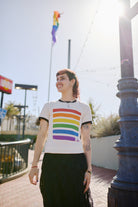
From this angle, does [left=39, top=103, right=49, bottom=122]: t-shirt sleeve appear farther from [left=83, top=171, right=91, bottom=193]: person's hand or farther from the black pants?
[left=83, top=171, right=91, bottom=193]: person's hand

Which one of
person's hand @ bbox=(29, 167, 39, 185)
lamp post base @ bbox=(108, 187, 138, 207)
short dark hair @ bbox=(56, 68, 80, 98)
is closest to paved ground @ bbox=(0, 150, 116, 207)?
lamp post base @ bbox=(108, 187, 138, 207)

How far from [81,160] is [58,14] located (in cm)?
1590

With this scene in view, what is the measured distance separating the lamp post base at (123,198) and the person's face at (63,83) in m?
1.26

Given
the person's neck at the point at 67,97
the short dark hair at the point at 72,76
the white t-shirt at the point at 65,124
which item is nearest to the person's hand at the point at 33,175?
the white t-shirt at the point at 65,124

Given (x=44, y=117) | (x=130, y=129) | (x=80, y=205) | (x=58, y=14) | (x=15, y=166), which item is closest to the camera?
(x=80, y=205)

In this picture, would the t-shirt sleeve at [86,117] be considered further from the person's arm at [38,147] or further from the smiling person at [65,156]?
the person's arm at [38,147]

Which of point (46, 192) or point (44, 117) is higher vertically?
point (44, 117)

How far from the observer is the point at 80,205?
163 centimetres

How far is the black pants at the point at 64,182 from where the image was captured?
1.64 meters

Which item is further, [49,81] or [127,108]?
[49,81]

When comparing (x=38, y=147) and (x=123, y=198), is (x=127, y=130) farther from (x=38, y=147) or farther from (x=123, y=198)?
(x=38, y=147)

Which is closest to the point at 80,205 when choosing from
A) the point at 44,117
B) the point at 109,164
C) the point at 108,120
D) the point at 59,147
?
the point at 59,147

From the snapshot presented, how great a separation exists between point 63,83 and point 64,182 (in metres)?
A: 1.01

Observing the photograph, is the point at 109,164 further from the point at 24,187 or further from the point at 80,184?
the point at 80,184
